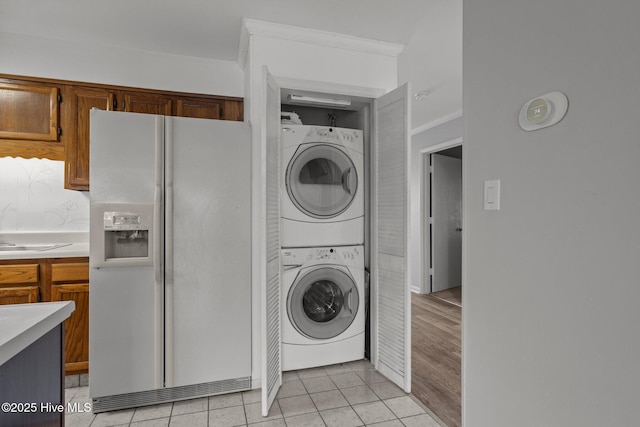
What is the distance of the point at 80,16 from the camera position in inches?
94.5

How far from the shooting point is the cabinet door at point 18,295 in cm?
230

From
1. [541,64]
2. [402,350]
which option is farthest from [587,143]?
[402,350]

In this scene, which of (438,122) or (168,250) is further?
(438,122)

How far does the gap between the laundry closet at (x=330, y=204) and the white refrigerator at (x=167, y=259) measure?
6.1 inches

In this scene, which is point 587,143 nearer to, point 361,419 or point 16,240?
point 361,419

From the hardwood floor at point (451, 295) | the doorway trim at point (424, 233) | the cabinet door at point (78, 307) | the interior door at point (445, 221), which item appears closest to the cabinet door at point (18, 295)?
the cabinet door at point (78, 307)

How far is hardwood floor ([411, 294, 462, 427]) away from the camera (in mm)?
2205

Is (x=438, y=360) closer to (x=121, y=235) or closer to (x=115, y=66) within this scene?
(x=121, y=235)

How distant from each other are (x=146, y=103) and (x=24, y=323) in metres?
2.58

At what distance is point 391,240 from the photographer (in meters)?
2.58

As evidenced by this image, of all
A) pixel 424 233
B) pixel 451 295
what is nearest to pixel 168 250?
pixel 424 233

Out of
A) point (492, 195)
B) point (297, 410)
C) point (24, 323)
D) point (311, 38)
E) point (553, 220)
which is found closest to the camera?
point (24, 323)

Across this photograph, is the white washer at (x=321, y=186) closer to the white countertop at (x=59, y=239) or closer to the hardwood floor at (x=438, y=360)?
the hardwood floor at (x=438, y=360)

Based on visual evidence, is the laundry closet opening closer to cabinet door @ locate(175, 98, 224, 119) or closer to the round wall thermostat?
cabinet door @ locate(175, 98, 224, 119)
